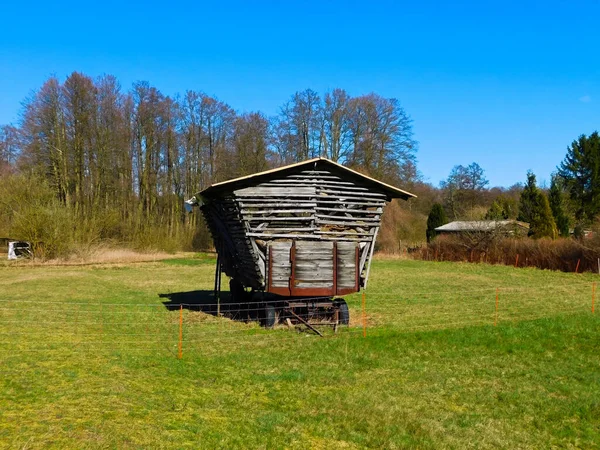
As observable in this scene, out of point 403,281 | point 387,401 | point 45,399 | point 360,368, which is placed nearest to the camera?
point 45,399

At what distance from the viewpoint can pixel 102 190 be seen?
44.8m

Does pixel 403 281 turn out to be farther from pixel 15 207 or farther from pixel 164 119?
pixel 164 119

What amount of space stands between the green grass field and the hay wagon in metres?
1.16

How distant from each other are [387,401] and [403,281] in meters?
17.3

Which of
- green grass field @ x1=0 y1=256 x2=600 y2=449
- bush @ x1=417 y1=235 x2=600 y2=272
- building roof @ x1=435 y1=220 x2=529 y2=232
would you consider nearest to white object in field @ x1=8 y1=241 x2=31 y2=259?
green grass field @ x1=0 y1=256 x2=600 y2=449

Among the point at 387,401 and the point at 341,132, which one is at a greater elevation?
the point at 341,132

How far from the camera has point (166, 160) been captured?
4962 cm

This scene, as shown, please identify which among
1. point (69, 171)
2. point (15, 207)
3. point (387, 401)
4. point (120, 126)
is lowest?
point (387, 401)

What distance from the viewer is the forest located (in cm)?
4006

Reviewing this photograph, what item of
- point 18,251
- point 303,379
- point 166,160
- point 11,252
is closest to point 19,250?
point 18,251

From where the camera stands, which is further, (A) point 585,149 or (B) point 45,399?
(A) point 585,149

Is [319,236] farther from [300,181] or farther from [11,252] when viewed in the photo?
[11,252]

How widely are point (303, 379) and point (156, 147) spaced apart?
4297 cm

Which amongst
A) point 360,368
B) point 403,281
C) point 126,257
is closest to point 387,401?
point 360,368
